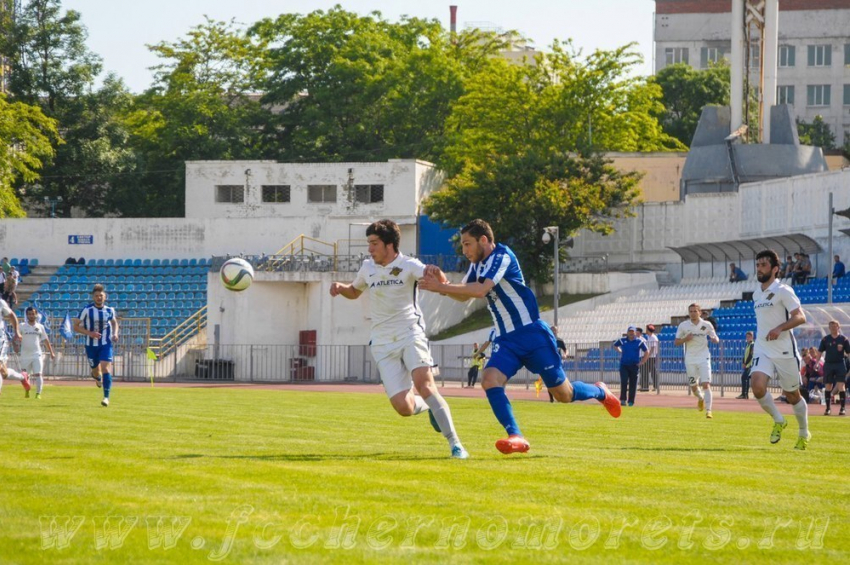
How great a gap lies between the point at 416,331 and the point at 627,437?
4807 millimetres

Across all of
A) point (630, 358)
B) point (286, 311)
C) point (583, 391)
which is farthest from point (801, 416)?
point (286, 311)

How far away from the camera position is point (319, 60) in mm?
81250

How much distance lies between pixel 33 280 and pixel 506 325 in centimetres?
5175

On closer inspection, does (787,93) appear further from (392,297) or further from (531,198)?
(392,297)

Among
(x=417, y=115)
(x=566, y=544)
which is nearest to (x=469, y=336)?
(x=417, y=115)

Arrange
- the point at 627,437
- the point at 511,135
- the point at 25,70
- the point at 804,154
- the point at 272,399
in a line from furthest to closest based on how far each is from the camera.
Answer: the point at 25,70 → the point at 511,135 → the point at 804,154 → the point at 272,399 → the point at 627,437

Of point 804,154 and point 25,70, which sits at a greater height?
point 25,70

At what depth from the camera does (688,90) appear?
306ft

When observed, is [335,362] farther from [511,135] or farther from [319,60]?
[319,60]

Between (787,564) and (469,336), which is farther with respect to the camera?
(469,336)

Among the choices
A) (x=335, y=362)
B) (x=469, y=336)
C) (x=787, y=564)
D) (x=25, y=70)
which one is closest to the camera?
(x=787, y=564)

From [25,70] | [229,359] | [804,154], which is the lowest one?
[229,359]

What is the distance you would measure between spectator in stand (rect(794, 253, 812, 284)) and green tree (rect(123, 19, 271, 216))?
38.4 metres

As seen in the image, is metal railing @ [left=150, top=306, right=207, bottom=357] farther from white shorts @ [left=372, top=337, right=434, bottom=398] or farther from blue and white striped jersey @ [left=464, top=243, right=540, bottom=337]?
blue and white striped jersey @ [left=464, top=243, right=540, bottom=337]
